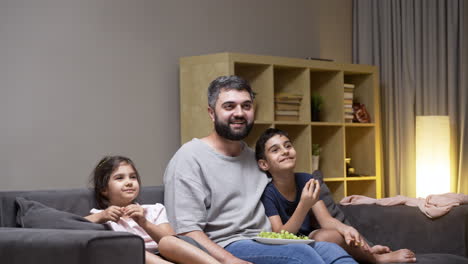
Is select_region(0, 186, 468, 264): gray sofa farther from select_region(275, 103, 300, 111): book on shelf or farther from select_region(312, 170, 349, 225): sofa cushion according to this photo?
select_region(275, 103, 300, 111): book on shelf

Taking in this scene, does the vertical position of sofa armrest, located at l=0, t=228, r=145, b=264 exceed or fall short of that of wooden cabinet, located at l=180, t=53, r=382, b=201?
it falls short

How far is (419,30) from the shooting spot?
539cm

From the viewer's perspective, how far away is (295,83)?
4.98 metres

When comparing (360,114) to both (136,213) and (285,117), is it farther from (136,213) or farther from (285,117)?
(136,213)

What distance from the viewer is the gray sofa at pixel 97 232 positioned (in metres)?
1.86

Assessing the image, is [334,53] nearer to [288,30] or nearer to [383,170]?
[288,30]

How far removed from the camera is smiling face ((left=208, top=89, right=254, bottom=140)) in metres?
2.75

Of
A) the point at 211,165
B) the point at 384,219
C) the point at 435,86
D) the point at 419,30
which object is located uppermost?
the point at 419,30

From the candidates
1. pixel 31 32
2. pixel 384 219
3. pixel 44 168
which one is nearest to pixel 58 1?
pixel 31 32

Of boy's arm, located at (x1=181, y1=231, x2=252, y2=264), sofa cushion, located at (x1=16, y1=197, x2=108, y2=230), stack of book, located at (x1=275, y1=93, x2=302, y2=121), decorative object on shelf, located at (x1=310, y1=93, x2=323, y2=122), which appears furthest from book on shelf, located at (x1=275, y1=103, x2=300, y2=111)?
sofa cushion, located at (x1=16, y1=197, x2=108, y2=230)

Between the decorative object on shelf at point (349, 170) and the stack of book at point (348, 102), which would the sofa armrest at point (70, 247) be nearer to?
the stack of book at point (348, 102)

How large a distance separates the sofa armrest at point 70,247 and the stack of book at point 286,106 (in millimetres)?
2953

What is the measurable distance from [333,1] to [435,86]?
1.15 meters

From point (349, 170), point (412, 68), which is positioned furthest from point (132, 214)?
point (412, 68)
